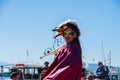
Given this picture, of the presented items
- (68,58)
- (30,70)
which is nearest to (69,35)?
(68,58)

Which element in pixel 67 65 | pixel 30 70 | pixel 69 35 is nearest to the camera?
pixel 67 65

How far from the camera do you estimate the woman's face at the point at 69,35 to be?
11.5ft

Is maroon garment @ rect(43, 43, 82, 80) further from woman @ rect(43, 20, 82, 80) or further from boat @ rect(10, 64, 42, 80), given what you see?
boat @ rect(10, 64, 42, 80)

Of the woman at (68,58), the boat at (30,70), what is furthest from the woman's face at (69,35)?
the boat at (30,70)

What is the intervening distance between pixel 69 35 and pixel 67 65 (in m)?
0.30

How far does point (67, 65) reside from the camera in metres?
3.38

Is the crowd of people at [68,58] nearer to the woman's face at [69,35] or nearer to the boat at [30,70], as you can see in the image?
the woman's face at [69,35]

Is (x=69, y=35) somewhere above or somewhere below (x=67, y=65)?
above

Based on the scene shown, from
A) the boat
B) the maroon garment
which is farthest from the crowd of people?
the boat

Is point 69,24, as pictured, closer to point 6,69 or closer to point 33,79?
point 33,79

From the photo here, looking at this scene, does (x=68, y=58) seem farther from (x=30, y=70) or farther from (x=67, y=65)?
(x=30, y=70)

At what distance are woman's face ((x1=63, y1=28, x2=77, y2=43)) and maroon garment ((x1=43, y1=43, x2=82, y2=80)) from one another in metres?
0.06

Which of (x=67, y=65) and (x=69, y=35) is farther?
(x=69, y=35)

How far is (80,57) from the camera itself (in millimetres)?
3490
